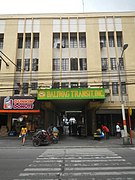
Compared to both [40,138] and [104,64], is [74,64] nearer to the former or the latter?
[104,64]

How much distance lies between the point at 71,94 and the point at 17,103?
6.45 m

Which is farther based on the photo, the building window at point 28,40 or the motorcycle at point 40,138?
the building window at point 28,40

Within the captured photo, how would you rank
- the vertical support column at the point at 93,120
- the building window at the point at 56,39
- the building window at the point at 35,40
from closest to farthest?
the vertical support column at the point at 93,120, the building window at the point at 56,39, the building window at the point at 35,40

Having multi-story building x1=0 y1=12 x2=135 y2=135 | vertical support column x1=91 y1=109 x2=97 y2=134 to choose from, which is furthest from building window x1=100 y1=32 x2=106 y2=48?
vertical support column x1=91 y1=109 x2=97 y2=134

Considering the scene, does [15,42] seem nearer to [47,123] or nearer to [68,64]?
[68,64]

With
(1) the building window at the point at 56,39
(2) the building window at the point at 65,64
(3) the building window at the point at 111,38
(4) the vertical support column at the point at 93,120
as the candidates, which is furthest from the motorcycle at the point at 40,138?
(3) the building window at the point at 111,38

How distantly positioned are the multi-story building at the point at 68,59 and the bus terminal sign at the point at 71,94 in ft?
12.5

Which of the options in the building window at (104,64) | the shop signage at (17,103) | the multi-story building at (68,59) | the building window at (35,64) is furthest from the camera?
the building window at (35,64)

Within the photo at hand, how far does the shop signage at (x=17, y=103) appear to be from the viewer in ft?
66.3

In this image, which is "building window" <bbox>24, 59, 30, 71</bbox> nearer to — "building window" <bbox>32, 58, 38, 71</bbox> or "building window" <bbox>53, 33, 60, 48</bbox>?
"building window" <bbox>32, 58, 38, 71</bbox>

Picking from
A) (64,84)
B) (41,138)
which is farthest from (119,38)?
(41,138)

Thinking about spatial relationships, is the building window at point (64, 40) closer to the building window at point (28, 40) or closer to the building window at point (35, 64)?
the building window at point (35, 64)

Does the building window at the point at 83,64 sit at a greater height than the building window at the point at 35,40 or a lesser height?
lesser

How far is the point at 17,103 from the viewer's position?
20.3m
